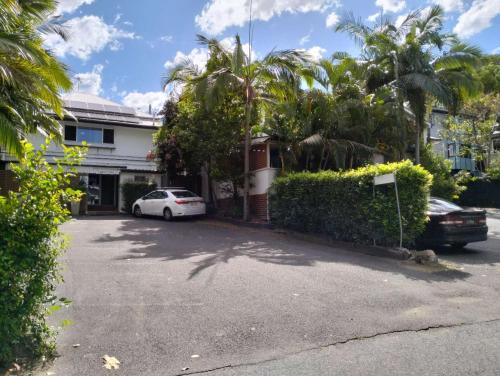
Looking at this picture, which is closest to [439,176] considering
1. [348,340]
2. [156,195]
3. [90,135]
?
[156,195]

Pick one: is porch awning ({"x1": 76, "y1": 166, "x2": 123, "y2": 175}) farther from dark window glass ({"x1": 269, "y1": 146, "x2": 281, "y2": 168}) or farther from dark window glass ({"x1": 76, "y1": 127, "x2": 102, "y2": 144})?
dark window glass ({"x1": 269, "y1": 146, "x2": 281, "y2": 168})

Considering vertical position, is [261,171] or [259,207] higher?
[261,171]

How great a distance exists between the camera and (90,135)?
2517cm

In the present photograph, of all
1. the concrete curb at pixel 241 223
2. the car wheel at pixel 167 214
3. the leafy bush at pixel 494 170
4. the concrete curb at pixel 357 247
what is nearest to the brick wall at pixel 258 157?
the concrete curb at pixel 241 223

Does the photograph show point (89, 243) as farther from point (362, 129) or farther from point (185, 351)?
point (362, 129)

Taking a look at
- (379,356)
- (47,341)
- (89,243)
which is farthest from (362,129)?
(47,341)

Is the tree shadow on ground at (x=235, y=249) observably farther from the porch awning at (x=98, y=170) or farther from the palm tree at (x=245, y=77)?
the porch awning at (x=98, y=170)

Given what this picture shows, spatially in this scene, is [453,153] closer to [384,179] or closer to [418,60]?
[418,60]

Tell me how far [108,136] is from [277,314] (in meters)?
22.5

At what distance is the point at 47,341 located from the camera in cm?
450

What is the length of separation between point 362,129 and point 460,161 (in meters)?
21.2

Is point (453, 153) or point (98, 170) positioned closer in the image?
point (98, 170)

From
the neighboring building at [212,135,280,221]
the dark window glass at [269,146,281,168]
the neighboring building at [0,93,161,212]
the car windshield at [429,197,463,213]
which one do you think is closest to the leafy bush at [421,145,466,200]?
the dark window glass at [269,146,281,168]

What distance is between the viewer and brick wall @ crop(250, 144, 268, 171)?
1856 cm
